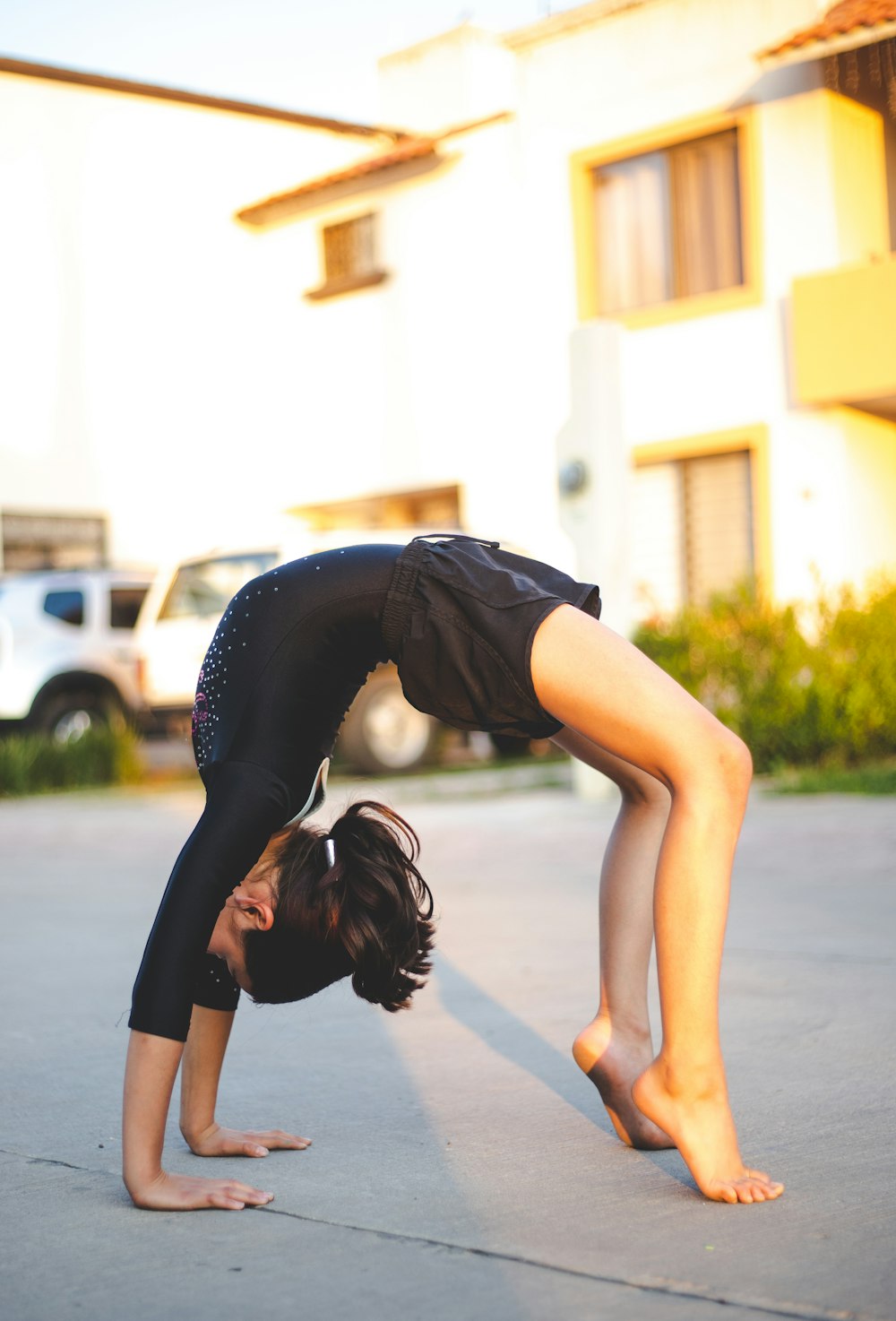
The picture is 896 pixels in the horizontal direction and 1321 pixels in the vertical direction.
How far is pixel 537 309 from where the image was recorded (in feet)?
57.2

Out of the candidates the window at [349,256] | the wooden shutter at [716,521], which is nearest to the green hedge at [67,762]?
the wooden shutter at [716,521]

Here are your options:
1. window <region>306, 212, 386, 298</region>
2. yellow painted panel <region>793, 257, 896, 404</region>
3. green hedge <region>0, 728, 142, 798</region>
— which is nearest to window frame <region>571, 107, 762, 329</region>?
yellow painted panel <region>793, 257, 896, 404</region>

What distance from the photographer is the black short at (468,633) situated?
2.56 meters

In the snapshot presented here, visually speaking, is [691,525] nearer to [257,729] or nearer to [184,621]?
[184,621]

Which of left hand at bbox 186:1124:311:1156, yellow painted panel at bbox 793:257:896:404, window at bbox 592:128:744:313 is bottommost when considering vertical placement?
left hand at bbox 186:1124:311:1156

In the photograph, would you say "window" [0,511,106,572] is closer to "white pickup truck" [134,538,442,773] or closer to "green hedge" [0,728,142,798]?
"white pickup truck" [134,538,442,773]

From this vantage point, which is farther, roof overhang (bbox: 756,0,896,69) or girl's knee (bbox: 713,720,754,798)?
roof overhang (bbox: 756,0,896,69)

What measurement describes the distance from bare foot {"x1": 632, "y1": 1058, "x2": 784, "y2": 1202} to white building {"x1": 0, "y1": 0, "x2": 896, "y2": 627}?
733cm

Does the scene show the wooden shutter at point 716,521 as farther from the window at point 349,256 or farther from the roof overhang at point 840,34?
the window at point 349,256

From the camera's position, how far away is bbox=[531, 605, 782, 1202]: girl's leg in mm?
2527

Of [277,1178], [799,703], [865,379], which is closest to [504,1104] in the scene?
[277,1178]

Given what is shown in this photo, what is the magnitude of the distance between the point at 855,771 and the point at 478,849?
3388 millimetres

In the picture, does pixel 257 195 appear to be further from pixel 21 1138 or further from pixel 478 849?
pixel 21 1138

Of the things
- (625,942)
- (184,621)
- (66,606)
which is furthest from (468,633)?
(66,606)
